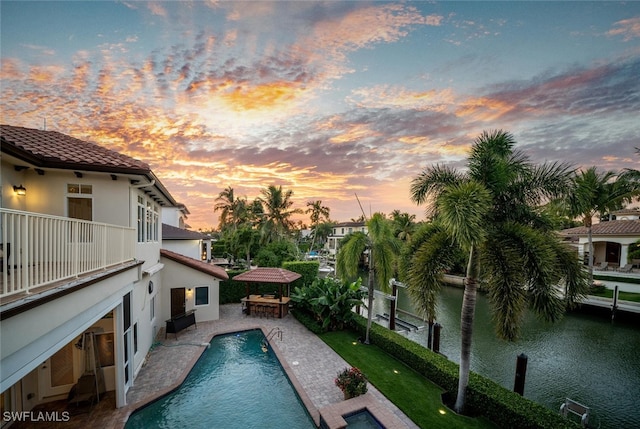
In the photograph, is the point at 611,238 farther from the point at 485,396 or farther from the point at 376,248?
the point at 485,396

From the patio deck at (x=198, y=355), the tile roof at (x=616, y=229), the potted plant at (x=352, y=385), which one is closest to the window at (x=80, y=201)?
the patio deck at (x=198, y=355)

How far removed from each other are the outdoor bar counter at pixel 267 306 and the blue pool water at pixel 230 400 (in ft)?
16.1

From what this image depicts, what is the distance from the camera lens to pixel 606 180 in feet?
78.9

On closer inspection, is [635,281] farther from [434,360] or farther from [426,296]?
[426,296]

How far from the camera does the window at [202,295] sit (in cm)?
1548

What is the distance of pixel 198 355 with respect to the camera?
1123cm

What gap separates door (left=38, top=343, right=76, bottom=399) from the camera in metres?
7.56

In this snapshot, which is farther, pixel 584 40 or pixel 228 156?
pixel 228 156

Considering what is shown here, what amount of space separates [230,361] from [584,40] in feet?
64.6

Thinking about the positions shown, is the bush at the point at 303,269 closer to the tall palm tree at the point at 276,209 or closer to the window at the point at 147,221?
the window at the point at 147,221

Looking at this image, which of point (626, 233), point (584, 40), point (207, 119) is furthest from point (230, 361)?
point (626, 233)

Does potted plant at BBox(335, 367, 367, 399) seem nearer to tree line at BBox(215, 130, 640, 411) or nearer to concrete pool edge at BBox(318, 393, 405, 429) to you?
concrete pool edge at BBox(318, 393, 405, 429)

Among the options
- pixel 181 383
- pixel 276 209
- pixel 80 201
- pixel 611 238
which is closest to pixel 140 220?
pixel 80 201

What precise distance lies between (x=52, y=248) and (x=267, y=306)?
1371 centimetres
